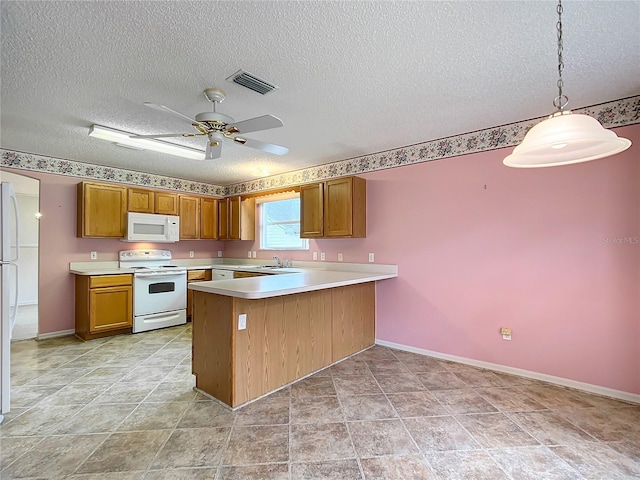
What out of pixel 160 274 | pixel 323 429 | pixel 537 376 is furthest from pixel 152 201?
pixel 537 376

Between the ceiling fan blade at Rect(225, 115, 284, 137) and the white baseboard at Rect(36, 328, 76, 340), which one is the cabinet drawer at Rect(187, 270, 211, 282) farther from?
the ceiling fan blade at Rect(225, 115, 284, 137)

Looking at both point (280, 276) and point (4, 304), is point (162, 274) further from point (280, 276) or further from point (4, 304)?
point (4, 304)

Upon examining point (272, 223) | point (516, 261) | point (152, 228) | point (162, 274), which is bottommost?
point (162, 274)

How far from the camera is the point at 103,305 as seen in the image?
4.09 m

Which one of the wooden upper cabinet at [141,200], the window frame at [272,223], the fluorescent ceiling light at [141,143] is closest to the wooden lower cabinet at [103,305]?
the wooden upper cabinet at [141,200]

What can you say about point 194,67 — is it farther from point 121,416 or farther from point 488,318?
point 488,318

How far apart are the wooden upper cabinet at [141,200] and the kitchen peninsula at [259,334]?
281 centimetres

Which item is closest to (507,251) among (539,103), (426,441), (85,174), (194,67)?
(539,103)

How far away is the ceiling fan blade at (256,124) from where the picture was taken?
209cm

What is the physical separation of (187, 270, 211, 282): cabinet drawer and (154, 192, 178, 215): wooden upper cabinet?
103cm

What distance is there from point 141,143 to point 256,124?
6.25ft

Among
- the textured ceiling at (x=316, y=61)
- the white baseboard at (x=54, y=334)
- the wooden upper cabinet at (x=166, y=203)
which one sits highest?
the textured ceiling at (x=316, y=61)

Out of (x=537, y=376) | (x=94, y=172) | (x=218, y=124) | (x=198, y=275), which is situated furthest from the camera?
Result: (x=198, y=275)

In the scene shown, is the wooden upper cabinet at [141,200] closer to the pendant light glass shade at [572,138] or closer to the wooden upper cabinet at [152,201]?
the wooden upper cabinet at [152,201]
